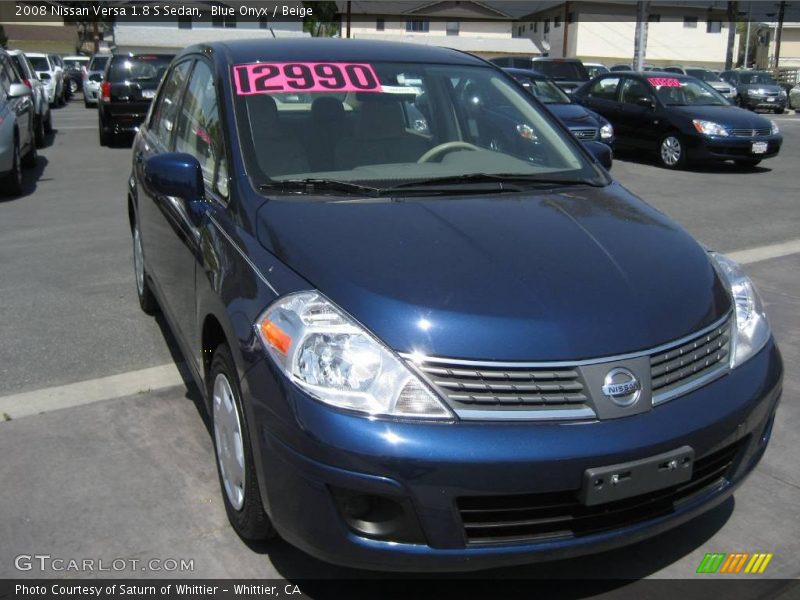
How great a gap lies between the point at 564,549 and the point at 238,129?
6.66 ft

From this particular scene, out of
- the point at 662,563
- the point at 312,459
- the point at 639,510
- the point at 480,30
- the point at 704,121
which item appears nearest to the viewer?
the point at 312,459

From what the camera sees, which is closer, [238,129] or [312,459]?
[312,459]

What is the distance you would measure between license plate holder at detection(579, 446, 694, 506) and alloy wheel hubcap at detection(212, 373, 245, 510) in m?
1.12

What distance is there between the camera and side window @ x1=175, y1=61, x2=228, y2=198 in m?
3.38

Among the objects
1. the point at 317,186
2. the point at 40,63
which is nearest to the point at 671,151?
the point at 317,186

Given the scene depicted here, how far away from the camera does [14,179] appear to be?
32.5ft

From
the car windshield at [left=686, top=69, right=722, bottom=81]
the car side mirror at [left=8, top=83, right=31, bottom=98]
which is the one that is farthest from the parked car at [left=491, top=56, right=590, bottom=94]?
the car side mirror at [left=8, top=83, right=31, bottom=98]

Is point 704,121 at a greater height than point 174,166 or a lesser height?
lesser

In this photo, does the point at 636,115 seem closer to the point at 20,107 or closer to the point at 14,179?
the point at 20,107

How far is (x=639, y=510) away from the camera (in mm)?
2516

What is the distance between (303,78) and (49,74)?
2493 centimetres

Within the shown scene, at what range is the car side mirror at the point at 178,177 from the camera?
328cm

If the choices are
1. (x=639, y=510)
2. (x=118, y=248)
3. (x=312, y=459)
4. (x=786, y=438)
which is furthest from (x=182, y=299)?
(x=118, y=248)

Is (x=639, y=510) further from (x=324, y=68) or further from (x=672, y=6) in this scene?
(x=672, y=6)
